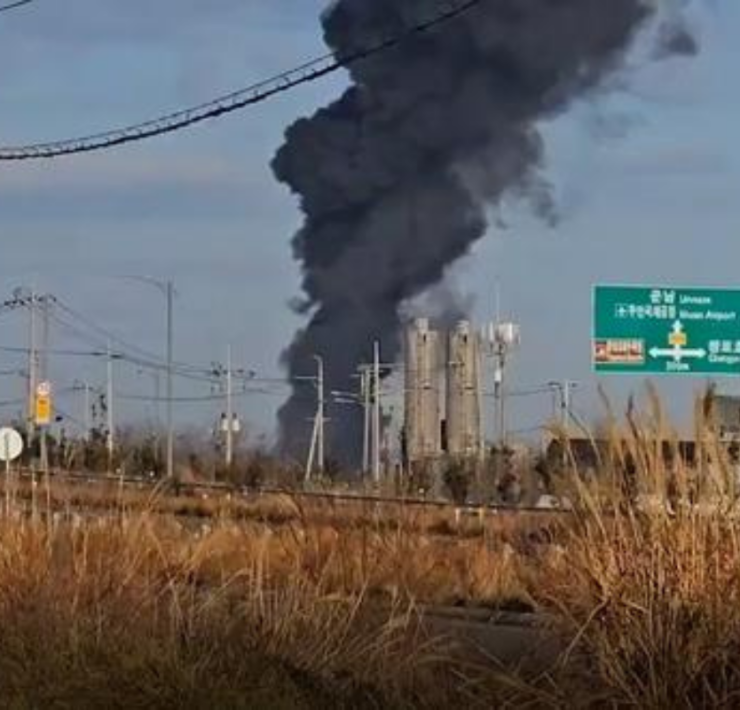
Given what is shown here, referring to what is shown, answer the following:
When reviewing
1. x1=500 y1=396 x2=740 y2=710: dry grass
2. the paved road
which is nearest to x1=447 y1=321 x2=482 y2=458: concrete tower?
the paved road

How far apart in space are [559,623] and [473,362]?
242 ft

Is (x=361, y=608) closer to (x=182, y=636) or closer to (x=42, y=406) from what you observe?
(x=182, y=636)

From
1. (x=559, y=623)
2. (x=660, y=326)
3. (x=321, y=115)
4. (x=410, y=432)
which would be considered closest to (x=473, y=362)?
(x=410, y=432)

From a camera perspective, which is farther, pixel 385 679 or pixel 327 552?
pixel 327 552

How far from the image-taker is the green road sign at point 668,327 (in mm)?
40250

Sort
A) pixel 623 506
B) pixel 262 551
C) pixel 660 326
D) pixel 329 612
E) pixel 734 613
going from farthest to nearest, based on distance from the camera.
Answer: pixel 660 326 < pixel 262 551 < pixel 329 612 < pixel 623 506 < pixel 734 613

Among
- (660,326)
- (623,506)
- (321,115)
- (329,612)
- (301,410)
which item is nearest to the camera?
(623,506)

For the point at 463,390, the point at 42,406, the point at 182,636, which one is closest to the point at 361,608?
the point at 182,636

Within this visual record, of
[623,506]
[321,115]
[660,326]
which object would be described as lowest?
[623,506]

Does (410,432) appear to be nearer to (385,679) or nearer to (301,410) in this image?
(301,410)

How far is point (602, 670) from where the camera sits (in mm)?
8648

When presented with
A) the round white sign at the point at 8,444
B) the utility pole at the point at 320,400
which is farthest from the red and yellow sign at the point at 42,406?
the round white sign at the point at 8,444

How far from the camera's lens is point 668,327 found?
1596 inches

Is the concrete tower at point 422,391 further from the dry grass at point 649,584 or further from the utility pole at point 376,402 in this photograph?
the dry grass at point 649,584
